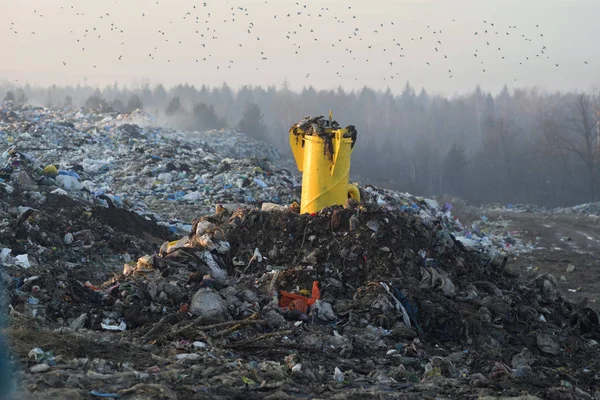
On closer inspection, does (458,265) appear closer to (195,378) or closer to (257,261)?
(257,261)

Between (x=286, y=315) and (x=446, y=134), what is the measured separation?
57635mm

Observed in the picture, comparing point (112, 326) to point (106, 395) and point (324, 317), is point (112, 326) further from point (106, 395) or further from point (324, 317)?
point (106, 395)

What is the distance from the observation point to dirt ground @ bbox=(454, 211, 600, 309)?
10.1 meters

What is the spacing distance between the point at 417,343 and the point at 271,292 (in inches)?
48.1

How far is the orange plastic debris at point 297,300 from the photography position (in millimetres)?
5426

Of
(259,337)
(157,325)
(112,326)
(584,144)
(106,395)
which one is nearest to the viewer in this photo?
(106,395)

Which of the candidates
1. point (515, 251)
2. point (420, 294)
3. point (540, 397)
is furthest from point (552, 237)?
point (540, 397)

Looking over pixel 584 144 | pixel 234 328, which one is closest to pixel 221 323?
pixel 234 328

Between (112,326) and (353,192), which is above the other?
(353,192)

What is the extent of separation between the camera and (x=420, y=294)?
5621 mm

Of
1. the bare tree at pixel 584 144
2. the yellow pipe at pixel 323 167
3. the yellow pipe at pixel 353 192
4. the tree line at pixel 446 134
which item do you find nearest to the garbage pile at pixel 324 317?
the yellow pipe at pixel 323 167

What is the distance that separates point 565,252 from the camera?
13.6 m

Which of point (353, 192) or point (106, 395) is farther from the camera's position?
point (353, 192)

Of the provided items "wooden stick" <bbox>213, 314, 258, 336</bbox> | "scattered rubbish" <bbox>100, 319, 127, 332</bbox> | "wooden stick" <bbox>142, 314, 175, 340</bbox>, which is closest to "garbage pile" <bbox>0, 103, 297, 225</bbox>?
"scattered rubbish" <bbox>100, 319, 127, 332</bbox>
